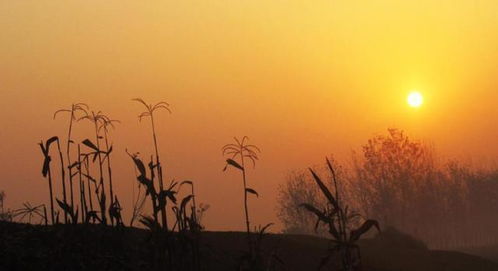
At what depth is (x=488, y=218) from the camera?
10156 centimetres

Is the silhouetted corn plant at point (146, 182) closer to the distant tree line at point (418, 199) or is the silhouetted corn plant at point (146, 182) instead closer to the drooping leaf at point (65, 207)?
the drooping leaf at point (65, 207)

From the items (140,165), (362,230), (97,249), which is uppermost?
(140,165)

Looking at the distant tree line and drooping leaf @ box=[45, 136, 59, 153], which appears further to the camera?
the distant tree line

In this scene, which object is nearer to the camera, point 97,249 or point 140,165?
point 140,165

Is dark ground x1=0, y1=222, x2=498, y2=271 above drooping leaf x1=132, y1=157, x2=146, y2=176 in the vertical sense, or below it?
below

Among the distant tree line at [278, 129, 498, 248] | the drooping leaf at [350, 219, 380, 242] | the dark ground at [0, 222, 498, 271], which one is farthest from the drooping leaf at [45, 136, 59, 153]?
the distant tree line at [278, 129, 498, 248]

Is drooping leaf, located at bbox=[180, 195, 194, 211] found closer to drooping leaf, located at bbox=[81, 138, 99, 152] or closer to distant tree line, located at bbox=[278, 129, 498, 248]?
drooping leaf, located at bbox=[81, 138, 99, 152]

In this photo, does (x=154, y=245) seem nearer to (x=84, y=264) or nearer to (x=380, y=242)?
(x=84, y=264)

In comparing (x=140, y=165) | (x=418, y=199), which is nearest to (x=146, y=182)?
(x=140, y=165)

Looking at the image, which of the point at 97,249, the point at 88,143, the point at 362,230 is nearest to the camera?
the point at 362,230

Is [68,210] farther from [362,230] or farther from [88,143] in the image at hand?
[362,230]

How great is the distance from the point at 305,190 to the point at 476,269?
211 feet

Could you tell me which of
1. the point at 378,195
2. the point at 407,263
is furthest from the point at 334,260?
the point at 378,195

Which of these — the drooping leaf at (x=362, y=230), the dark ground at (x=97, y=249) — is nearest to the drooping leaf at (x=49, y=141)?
the dark ground at (x=97, y=249)
